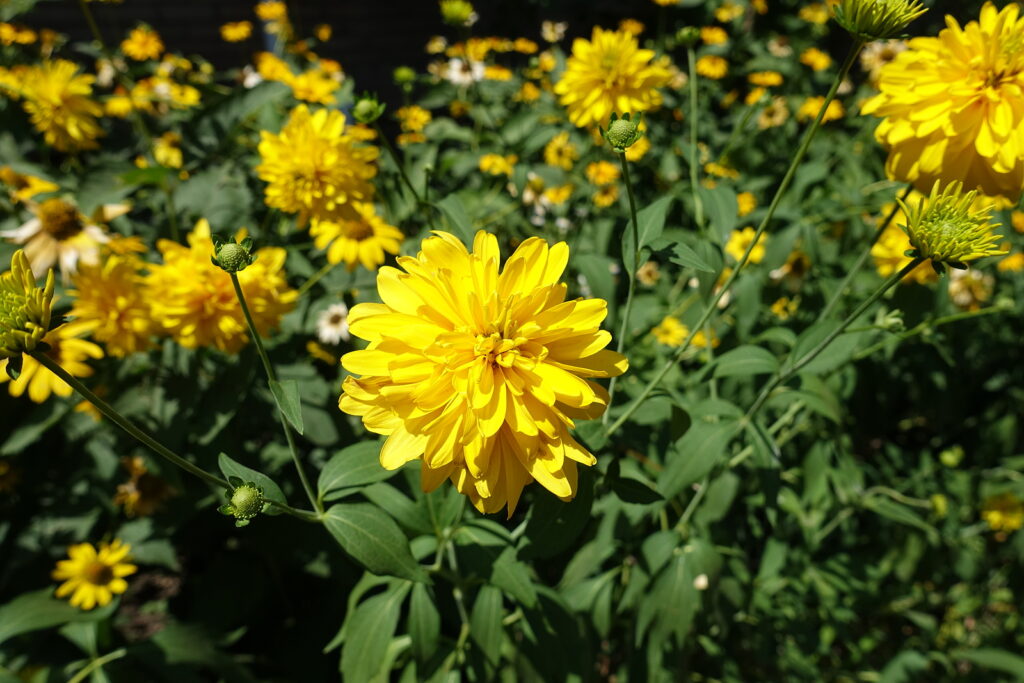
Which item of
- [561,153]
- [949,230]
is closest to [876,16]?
[949,230]

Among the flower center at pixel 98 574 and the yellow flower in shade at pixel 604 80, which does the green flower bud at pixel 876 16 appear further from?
the flower center at pixel 98 574

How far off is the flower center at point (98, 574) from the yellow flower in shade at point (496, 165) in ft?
7.19

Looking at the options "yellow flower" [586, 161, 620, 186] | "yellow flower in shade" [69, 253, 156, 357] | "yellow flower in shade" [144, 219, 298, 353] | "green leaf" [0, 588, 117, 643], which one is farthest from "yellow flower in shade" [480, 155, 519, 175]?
"green leaf" [0, 588, 117, 643]

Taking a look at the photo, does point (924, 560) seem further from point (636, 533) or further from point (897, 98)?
point (897, 98)

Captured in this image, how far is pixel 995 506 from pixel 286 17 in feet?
18.6

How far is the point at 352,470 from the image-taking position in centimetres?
133

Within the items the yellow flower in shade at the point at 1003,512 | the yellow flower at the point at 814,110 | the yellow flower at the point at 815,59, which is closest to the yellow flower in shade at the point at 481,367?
the yellow flower in shade at the point at 1003,512

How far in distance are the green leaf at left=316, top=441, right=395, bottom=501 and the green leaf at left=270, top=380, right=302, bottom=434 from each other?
0.23 m

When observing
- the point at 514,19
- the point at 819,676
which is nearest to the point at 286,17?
the point at 514,19

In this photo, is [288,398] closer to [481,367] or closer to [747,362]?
[481,367]

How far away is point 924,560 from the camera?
10.3 feet

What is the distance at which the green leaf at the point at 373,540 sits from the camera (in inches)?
48.8

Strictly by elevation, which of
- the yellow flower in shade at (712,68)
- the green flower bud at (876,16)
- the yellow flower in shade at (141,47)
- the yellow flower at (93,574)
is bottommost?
the yellow flower at (93,574)

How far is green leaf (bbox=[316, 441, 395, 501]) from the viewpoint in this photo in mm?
1310
